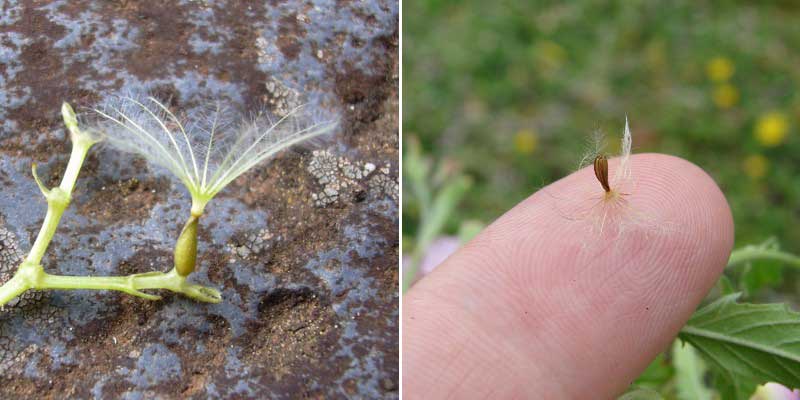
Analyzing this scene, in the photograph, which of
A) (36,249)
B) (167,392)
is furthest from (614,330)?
(36,249)

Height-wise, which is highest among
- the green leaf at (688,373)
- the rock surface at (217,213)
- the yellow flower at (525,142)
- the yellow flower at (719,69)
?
the rock surface at (217,213)

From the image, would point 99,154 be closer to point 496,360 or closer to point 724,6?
point 496,360

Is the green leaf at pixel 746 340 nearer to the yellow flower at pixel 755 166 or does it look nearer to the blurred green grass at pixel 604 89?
the blurred green grass at pixel 604 89

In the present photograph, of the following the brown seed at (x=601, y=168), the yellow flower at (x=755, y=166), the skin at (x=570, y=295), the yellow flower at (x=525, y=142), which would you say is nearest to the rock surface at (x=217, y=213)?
the skin at (x=570, y=295)

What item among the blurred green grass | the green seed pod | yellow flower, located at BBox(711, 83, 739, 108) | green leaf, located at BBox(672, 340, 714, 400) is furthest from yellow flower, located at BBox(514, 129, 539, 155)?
the green seed pod

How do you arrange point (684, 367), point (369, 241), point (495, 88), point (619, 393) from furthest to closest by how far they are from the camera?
1. point (495, 88)
2. point (684, 367)
3. point (369, 241)
4. point (619, 393)

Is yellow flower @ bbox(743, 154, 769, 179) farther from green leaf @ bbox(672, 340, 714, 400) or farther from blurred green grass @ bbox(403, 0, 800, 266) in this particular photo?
green leaf @ bbox(672, 340, 714, 400)
